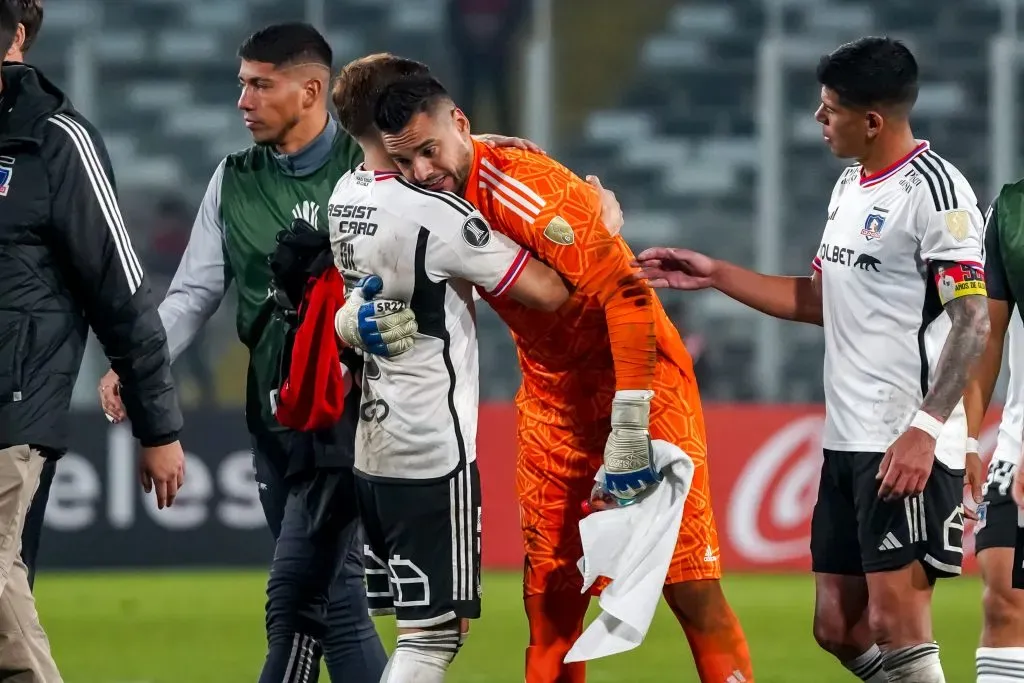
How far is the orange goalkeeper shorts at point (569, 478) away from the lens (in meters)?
5.03

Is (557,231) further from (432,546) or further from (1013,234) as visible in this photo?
(1013,234)

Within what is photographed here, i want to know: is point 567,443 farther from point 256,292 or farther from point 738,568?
point 738,568

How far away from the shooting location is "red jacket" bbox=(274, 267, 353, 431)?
4992 millimetres

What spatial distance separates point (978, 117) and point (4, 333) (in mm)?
14364

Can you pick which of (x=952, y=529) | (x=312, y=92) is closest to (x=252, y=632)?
(x=312, y=92)

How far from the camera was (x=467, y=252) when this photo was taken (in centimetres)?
451

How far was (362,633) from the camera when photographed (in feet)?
18.6

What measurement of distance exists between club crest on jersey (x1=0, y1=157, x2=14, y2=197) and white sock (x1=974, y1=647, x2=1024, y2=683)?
3104 mm

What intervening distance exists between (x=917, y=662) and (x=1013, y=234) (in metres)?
1.34

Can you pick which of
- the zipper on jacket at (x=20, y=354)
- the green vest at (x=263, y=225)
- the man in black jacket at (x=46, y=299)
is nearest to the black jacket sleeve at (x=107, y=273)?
the man in black jacket at (x=46, y=299)

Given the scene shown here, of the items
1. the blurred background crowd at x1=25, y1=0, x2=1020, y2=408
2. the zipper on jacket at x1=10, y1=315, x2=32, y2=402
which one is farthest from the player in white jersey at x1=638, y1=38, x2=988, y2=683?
the blurred background crowd at x1=25, y1=0, x2=1020, y2=408

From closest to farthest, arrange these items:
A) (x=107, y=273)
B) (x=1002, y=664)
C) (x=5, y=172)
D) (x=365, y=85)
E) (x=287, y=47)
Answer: (x=5, y=172) < (x=107, y=273) < (x=365, y=85) < (x=1002, y=664) < (x=287, y=47)

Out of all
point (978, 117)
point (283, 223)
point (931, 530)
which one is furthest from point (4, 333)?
point (978, 117)

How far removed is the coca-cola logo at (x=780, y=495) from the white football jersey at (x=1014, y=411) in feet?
22.4
